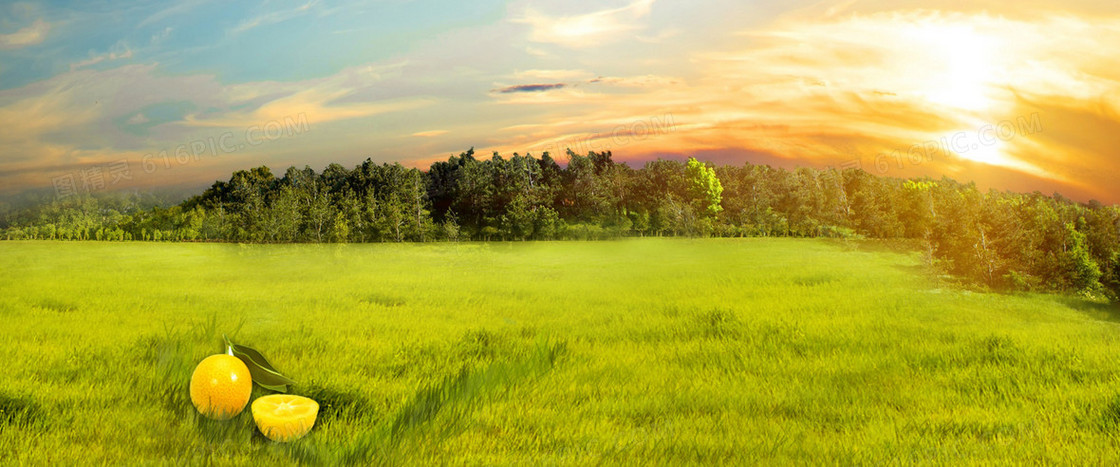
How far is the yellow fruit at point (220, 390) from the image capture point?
16.1ft

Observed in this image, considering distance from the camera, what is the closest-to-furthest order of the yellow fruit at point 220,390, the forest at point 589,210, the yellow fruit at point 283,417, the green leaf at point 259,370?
the yellow fruit at point 283,417 → the yellow fruit at point 220,390 → the green leaf at point 259,370 → the forest at point 589,210

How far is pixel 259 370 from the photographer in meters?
5.30

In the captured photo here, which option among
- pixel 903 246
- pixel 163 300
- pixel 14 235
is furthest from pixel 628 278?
pixel 14 235

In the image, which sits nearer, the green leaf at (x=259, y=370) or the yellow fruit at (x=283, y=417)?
the yellow fruit at (x=283, y=417)

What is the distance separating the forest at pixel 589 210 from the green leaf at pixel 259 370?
15.5 metres

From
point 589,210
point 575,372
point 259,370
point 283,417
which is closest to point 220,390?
point 259,370

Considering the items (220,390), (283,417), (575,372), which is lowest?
(575,372)

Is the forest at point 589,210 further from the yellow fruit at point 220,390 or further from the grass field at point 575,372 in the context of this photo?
the yellow fruit at point 220,390

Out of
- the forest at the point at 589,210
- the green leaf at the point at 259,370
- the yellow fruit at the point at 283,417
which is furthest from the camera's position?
the forest at the point at 589,210

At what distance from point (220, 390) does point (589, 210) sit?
20410 mm

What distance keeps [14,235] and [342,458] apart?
102 feet

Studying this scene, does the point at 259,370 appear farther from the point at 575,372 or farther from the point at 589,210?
the point at 589,210

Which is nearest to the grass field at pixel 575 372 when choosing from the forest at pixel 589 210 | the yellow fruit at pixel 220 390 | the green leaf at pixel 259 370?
the yellow fruit at pixel 220 390

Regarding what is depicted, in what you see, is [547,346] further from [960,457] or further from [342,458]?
[960,457]
